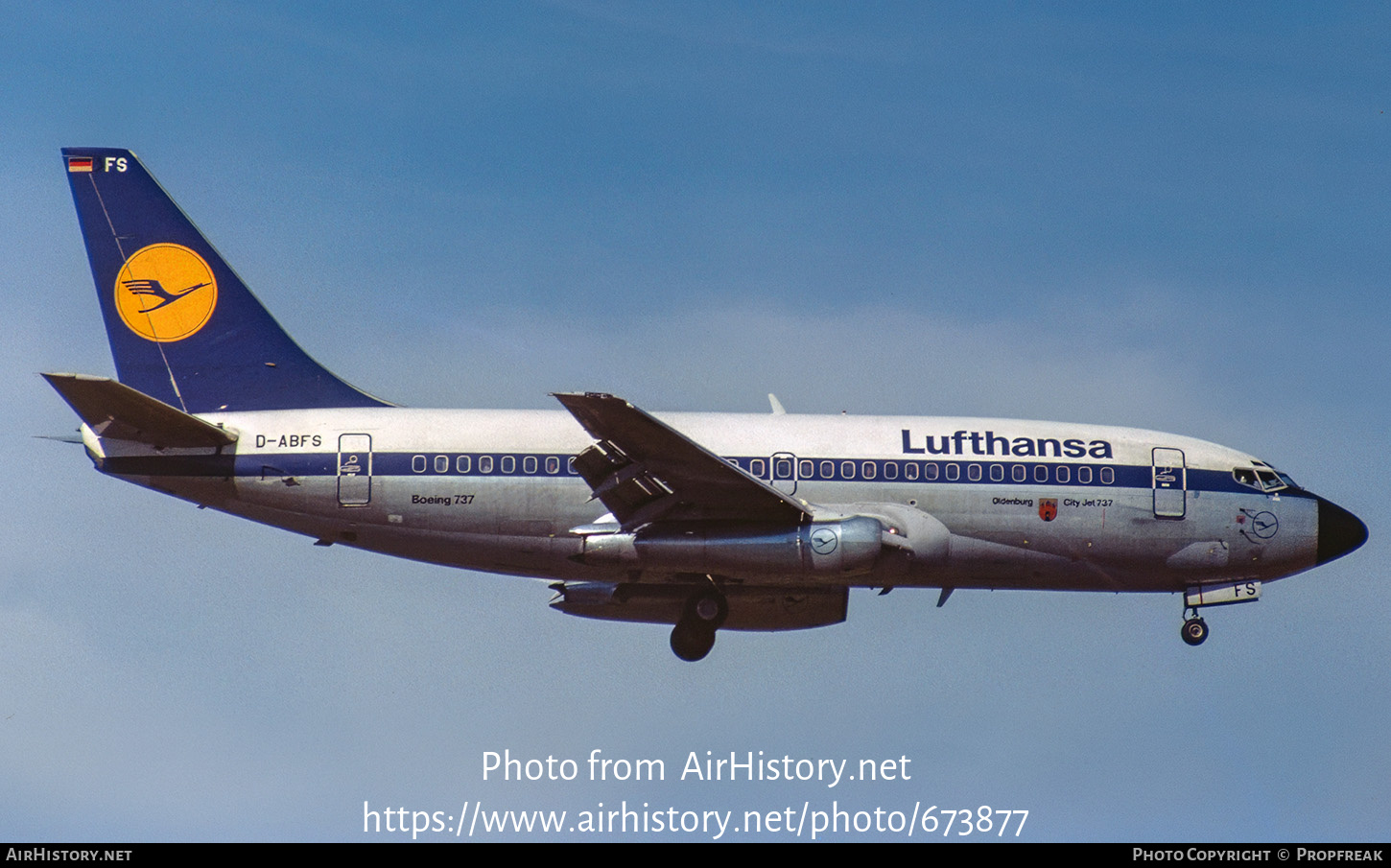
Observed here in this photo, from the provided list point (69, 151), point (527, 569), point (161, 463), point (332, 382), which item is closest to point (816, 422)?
point (527, 569)

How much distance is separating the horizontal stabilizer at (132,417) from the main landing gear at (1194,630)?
1850 cm

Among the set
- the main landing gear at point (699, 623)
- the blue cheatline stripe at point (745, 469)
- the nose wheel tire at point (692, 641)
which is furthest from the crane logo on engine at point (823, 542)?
the nose wheel tire at point (692, 641)

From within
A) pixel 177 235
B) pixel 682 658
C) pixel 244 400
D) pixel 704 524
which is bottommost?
pixel 682 658

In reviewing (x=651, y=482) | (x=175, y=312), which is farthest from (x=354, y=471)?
(x=175, y=312)

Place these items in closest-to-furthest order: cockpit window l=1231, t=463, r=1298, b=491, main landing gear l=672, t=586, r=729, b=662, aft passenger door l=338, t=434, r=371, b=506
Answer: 1. aft passenger door l=338, t=434, r=371, b=506
2. main landing gear l=672, t=586, r=729, b=662
3. cockpit window l=1231, t=463, r=1298, b=491

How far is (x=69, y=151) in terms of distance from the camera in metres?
32.1

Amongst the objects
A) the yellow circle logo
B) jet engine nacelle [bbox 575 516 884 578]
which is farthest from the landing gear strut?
the yellow circle logo

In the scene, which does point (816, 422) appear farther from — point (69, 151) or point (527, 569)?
point (69, 151)

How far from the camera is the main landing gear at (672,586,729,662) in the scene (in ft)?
102

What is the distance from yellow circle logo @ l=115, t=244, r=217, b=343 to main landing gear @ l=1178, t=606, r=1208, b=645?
794 inches

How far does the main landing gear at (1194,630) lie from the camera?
31.1m

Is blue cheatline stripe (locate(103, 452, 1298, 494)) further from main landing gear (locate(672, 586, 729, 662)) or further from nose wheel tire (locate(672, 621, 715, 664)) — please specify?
nose wheel tire (locate(672, 621, 715, 664))

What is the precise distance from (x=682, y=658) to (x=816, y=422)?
5.46m
